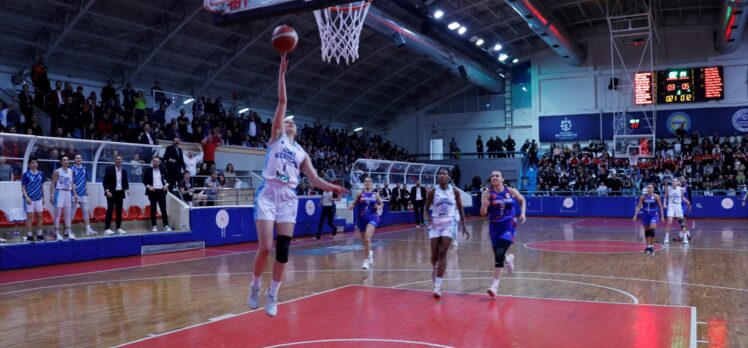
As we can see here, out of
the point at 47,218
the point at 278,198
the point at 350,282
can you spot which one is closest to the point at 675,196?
the point at 350,282

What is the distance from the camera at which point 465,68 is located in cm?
3506

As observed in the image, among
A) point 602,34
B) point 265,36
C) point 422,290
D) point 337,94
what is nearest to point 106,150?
point 422,290

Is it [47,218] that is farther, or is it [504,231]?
[47,218]

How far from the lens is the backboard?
12.2 metres

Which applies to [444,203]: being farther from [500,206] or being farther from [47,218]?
[47,218]

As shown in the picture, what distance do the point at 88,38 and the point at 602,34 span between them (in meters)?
30.3

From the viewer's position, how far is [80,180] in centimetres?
1485

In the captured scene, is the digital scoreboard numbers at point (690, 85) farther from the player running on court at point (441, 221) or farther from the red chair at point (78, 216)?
the red chair at point (78, 216)

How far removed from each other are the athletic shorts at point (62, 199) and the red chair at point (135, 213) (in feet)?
9.75

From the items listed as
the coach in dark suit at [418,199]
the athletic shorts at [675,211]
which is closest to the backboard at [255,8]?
the athletic shorts at [675,211]

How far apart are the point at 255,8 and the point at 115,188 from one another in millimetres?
6203

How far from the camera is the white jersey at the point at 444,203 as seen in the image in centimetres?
929

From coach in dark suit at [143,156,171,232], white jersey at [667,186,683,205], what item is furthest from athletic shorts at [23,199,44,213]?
white jersey at [667,186,683,205]

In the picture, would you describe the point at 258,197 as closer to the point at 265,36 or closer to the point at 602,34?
the point at 265,36
